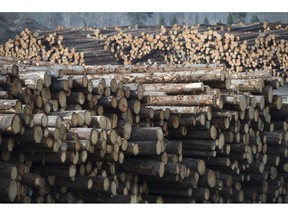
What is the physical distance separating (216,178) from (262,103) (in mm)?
1323

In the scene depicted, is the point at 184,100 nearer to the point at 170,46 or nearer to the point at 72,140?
the point at 72,140

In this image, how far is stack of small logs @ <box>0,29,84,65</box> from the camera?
13.6m

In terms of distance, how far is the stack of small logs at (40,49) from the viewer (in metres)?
13.6

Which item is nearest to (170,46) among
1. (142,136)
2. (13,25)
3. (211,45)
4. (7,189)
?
(211,45)

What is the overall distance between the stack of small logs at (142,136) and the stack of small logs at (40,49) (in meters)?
5.90

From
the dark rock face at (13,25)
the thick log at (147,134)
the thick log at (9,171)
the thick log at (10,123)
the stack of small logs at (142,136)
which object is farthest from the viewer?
the dark rock face at (13,25)

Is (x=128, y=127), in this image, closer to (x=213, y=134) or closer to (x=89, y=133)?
(x=89, y=133)

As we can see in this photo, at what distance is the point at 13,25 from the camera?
1462 centimetres

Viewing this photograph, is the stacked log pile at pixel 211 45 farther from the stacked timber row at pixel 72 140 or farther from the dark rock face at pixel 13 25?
the stacked timber row at pixel 72 140

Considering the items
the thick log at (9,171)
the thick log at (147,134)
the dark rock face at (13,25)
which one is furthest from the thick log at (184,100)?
the dark rock face at (13,25)

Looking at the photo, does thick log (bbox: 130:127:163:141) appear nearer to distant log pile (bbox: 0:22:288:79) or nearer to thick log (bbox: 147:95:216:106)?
thick log (bbox: 147:95:216:106)

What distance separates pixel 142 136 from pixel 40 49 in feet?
27.8

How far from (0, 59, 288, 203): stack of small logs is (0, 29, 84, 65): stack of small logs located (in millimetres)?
5903

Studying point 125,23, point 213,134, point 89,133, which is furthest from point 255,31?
point 89,133
